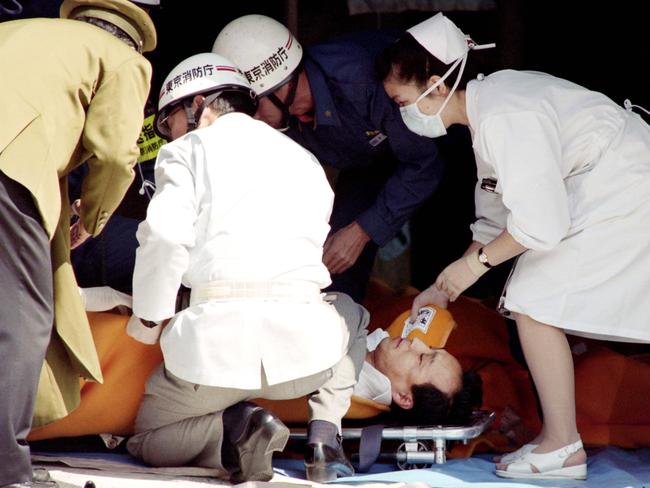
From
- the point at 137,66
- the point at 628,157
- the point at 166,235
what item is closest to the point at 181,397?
the point at 166,235

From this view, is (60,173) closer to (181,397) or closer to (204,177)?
(204,177)

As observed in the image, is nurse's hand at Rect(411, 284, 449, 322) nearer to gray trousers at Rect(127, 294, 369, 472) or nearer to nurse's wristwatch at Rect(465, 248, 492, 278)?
nurse's wristwatch at Rect(465, 248, 492, 278)

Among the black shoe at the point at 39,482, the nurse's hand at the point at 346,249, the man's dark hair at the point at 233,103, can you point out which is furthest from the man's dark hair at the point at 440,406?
the black shoe at the point at 39,482

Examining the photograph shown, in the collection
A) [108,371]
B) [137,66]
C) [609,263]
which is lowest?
[108,371]

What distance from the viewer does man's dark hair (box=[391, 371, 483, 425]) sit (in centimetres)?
403

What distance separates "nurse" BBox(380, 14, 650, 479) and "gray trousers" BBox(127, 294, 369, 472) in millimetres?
612

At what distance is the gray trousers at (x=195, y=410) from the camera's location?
12.0 ft

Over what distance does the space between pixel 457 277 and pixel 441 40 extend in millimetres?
828

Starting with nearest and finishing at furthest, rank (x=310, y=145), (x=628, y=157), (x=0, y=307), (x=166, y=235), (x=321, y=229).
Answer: (x=0, y=307) → (x=166, y=235) → (x=321, y=229) → (x=628, y=157) → (x=310, y=145)

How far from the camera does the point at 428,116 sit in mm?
4059

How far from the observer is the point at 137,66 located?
132 inches

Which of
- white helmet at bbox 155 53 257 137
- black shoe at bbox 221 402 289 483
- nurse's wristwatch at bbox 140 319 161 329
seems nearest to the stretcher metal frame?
black shoe at bbox 221 402 289 483

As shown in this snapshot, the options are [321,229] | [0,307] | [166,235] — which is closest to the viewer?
[0,307]

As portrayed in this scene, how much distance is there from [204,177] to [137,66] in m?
0.39
